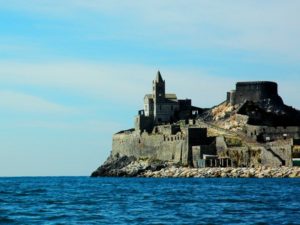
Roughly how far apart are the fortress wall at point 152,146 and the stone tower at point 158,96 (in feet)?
15.3

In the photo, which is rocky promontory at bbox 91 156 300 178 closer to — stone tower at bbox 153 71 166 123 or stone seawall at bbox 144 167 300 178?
stone seawall at bbox 144 167 300 178

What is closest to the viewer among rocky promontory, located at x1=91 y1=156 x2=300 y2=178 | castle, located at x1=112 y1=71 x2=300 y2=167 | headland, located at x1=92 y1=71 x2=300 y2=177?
rocky promontory, located at x1=91 y1=156 x2=300 y2=178

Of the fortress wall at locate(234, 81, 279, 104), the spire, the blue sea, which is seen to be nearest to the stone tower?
the spire

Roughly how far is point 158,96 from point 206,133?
64.5 ft

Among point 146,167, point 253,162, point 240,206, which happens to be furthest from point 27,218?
point 146,167

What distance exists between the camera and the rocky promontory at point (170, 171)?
305ft

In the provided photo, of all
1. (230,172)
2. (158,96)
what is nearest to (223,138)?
(230,172)

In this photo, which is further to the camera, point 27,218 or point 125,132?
point 125,132

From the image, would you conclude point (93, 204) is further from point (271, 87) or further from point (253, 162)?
point (271, 87)

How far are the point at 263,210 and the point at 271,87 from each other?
85025 mm

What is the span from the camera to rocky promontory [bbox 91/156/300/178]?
9300 centimetres

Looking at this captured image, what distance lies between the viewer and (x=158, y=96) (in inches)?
5187

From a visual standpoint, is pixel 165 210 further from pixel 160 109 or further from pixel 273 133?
pixel 160 109

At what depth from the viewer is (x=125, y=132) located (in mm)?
135625
